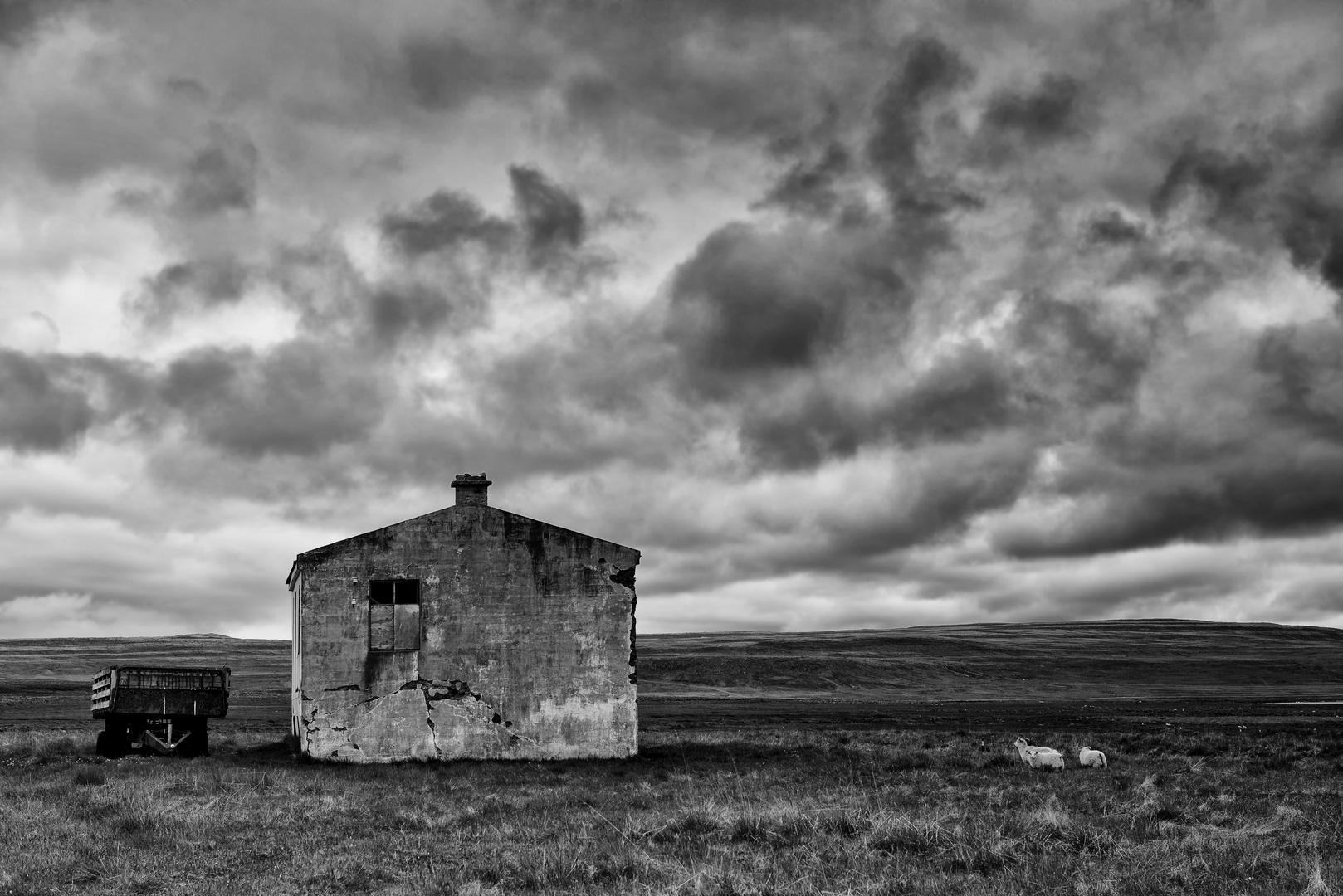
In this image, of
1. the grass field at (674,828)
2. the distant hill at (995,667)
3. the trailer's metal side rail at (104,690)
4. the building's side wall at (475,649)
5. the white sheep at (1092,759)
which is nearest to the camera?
the grass field at (674,828)

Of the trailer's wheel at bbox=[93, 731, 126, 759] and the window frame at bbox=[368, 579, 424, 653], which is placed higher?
the window frame at bbox=[368, 579, 424, 653]

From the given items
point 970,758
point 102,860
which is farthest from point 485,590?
point 102,860

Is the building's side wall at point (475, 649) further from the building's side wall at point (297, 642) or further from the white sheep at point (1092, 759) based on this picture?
the white sheep at point (1092, 759)

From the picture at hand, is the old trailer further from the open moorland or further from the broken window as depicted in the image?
the broken window

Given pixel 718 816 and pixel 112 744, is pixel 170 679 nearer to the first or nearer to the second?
pixel 112 744

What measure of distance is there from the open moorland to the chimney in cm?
649

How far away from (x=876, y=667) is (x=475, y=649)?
71.7 meters

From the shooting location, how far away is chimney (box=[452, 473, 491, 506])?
→ 29.3m

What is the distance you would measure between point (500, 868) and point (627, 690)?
55.9ft

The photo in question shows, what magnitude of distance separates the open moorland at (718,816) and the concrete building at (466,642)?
4.25ft

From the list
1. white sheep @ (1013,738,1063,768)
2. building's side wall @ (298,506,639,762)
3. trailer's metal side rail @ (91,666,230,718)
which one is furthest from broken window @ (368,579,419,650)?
white sheep @ (1013,738,1063,768)

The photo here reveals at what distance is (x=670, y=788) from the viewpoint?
21062 millimetres

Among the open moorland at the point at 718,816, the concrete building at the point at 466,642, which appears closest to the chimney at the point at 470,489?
the concrete building at the point at 466,642

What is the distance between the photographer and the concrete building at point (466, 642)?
27.9 meters
